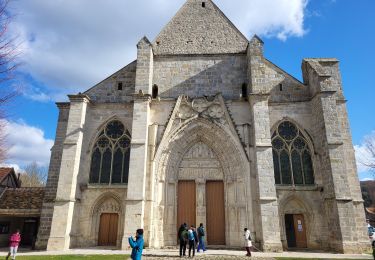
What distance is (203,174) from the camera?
13.7 m

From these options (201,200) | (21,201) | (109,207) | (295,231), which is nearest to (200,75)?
(201,200)

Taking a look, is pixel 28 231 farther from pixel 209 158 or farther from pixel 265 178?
pixel 265 178

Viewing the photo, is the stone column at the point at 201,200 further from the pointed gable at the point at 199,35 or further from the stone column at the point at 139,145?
the pointed gable at the point at 199,35

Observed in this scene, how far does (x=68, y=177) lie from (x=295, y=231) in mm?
11174

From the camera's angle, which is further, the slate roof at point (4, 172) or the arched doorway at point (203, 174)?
the slate roof at point (4, 172)

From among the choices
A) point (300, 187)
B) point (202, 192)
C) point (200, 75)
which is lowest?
point (202, 192)

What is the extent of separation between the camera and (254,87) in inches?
551

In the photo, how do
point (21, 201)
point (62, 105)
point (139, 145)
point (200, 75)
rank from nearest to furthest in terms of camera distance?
1. point (139, 145)
2. point (62, 105)
3. point (200, 75)
4. point (21, 201)

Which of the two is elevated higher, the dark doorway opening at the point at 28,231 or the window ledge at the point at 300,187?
the window ledge at the point at 300,187

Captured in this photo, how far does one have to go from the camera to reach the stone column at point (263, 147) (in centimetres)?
1156

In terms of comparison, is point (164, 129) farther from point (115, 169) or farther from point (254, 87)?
point (254, 87)

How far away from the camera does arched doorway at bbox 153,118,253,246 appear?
41.7 ft

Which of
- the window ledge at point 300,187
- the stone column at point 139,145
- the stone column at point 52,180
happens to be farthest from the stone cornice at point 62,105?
the window ledge at point 300,187

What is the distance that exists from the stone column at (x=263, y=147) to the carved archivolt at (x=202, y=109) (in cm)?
170
